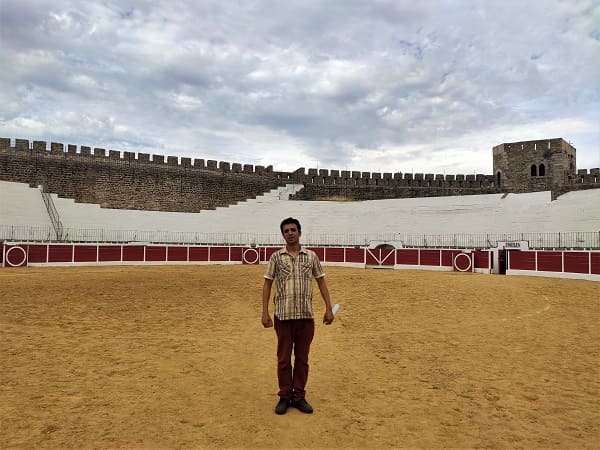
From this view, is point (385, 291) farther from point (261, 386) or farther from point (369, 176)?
point (369, 176)

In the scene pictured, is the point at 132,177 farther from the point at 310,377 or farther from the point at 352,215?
the point at 310,377

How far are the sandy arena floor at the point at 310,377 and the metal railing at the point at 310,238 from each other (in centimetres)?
1113

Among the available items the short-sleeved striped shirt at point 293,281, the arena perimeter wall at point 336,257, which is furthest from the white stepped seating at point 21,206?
the short-sleeved striped shirt at point 293,281

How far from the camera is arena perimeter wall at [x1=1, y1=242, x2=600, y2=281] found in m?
13.0

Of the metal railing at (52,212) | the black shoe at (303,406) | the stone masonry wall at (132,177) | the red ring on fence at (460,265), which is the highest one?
the stone masonry wall at (132,177)

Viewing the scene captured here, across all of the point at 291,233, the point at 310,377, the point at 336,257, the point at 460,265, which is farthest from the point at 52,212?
the point at 291,233

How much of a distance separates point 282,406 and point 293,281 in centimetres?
84

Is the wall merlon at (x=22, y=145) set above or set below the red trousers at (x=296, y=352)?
above

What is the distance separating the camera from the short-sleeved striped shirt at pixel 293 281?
2.79 meters

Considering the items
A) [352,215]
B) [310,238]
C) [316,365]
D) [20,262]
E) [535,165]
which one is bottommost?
[316,365]

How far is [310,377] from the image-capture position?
11.7ft

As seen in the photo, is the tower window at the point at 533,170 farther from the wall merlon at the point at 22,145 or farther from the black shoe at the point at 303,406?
the wall merlon at the point at 22,145

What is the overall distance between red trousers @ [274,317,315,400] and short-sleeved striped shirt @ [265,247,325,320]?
71 millimetres

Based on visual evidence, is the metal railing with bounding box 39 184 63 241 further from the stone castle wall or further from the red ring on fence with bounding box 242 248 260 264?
the red ring on fence with bounding box 242 248 260 264
